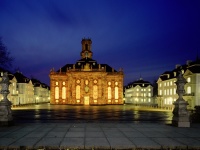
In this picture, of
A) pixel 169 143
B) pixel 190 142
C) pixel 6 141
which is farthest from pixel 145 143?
pixel 6 141

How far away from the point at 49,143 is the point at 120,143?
3.46 meters

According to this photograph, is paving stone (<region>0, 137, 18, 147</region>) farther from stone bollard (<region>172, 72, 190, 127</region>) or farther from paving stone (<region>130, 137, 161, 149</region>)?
stone bollard (<region>172, 72, 190, 127</region>)

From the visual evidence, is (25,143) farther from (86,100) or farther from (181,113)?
(86,100)

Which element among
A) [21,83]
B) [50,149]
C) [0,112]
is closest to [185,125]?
[50,149]

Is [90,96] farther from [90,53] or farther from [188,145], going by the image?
[188,145]

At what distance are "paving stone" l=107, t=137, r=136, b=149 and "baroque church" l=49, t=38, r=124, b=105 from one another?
2925 inches

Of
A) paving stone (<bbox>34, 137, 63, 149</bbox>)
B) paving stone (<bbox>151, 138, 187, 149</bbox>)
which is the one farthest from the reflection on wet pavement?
paving stone (<bbox>151, 138, 187, 149</bbox>)

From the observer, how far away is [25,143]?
34.0 feet

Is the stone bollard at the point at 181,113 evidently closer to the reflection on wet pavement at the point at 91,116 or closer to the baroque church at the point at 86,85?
the reflection on wet pavement at the point at 91,116

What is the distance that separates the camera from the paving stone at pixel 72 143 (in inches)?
387

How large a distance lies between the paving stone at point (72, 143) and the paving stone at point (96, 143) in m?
0.28

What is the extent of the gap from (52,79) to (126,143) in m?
81.3

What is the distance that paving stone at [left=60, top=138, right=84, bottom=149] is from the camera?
984 cm

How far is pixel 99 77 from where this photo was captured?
86.4 m
